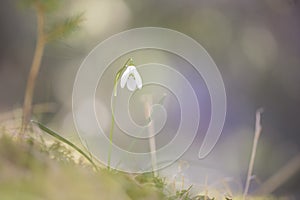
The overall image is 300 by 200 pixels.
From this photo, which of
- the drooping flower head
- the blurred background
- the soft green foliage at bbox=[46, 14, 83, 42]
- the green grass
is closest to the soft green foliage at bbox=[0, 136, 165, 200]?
the green grass

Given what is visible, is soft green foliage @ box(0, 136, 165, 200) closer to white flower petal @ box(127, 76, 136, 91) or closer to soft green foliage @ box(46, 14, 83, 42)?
white flower petal @ box(127, 76, 136, 91)

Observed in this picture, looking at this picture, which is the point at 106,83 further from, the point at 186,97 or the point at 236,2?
the point at 236,2

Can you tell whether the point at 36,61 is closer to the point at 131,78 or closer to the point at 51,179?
the point at 131,78

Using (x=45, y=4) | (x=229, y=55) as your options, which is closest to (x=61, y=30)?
(x=45, y=4)

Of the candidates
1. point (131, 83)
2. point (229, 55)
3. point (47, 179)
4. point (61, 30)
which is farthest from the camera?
point (229, 55)

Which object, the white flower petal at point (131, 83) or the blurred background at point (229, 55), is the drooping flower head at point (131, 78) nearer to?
the white flower petal at point (131, 83)
